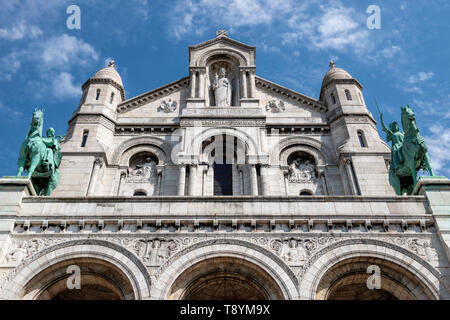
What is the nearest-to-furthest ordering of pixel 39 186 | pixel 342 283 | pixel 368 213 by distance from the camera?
pixel 342 283 → pixel 368 213 → pixel 39 186

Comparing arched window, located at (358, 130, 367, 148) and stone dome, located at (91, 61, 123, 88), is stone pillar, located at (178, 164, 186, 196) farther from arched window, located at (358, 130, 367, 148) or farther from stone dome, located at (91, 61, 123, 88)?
arched window, located at (358, 130, 367, 148)

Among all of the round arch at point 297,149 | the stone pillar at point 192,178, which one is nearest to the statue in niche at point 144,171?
the stone pillar at point 192,178

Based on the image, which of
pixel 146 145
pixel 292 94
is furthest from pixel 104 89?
pixel 292 94

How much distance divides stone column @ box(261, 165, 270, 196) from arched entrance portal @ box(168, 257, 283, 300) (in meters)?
8.57

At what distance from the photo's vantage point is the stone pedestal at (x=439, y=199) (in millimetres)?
12764

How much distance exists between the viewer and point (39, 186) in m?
17.2

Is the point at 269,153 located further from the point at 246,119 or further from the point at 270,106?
the point at 270,106

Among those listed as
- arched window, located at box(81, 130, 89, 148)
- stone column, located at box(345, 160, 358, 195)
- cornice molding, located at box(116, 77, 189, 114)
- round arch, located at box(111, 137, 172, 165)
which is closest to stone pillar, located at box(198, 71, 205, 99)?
cornice molding, located at box(116, 77, 189, 114)

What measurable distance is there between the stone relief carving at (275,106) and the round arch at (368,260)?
1485 centimetres

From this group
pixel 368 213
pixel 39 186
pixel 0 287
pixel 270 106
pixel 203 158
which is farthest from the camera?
pixel 270 106

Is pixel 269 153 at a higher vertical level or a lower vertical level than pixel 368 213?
higher

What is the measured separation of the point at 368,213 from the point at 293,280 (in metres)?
3.54

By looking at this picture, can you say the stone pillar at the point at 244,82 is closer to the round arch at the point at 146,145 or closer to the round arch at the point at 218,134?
the round arch at the point at 218,134

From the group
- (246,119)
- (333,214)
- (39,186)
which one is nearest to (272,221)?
(333,214)
